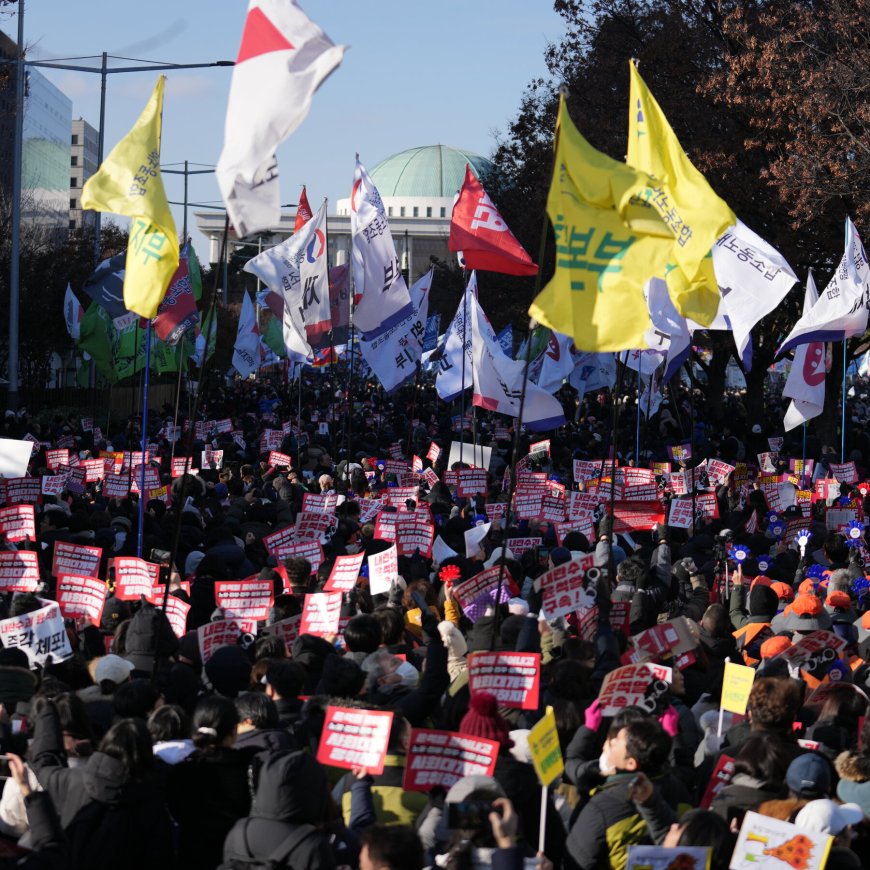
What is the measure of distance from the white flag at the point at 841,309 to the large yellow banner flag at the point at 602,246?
9.98m

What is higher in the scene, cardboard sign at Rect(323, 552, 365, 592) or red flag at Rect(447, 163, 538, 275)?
red flag at Rect(447, 163, 538, 275)

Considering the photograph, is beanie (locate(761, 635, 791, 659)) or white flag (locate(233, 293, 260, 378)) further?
white flag (locate(233, 293, 260, 378))

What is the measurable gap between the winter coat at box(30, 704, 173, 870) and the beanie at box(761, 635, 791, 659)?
4.43m

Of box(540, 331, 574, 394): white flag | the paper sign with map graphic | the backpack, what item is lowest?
the backpack

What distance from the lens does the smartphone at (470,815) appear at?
5082 millimetres

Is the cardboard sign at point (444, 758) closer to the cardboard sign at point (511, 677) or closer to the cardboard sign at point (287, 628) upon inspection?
the cardboard sign at point (511, 677)

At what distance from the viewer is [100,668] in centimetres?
780

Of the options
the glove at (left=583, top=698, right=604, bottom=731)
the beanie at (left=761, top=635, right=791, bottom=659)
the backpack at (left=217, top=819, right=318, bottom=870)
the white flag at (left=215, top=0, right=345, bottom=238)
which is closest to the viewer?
the backpack at (left=217, top=819, right=318, bottom=870)

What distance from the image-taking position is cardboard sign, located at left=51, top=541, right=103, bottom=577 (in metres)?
11.2

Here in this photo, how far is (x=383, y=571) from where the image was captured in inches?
438

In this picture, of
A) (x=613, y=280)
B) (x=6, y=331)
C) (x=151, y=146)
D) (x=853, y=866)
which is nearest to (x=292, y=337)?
(x=151, y=146)

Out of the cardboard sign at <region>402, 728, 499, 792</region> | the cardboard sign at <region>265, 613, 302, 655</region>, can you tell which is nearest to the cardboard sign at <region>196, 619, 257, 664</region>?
the cardboard sign at <region>265, 613, 302, 655</region>

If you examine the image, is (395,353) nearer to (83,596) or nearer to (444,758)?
(83,596)

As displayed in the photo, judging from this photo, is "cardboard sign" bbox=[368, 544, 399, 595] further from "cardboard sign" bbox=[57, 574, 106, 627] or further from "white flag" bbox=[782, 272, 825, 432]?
"white flag" bbox=[782, 272, 825, 432]
